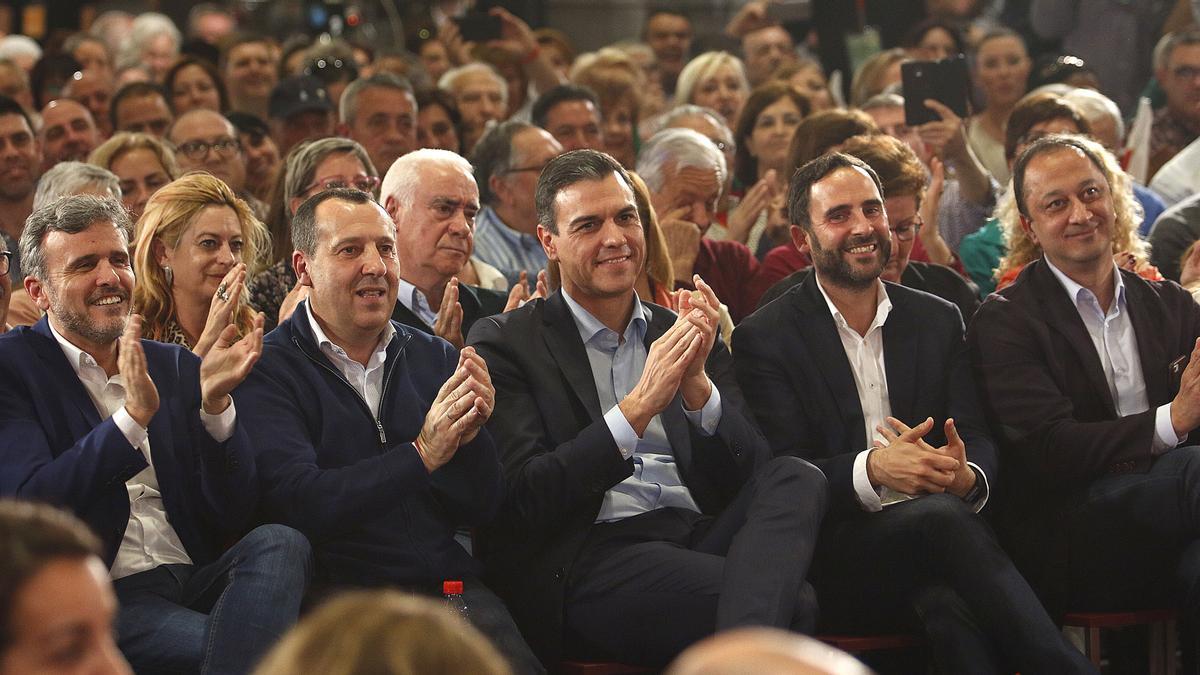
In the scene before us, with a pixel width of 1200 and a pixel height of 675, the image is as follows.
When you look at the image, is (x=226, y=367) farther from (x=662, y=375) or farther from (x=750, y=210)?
(x=750, y=210)

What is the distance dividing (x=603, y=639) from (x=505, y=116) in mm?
3849

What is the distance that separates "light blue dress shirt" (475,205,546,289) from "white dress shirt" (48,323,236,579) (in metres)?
1.90

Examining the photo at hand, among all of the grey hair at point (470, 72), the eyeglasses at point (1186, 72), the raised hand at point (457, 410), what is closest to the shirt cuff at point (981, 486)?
the raised hand at point (457, 410)

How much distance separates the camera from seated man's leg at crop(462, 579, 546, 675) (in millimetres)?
3043

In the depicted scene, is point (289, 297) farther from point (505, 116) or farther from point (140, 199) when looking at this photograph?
point (505, 116)

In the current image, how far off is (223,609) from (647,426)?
1065mm

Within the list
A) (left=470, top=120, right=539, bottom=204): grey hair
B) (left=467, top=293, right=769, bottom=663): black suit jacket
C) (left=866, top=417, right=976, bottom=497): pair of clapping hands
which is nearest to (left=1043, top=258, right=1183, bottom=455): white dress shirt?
(left=866, top=417, right=976, bottom=497): pair of clapping hands

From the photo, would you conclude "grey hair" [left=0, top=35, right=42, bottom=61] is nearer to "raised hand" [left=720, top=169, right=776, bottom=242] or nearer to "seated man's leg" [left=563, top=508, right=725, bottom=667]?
"raised hand" [left=720, top=169, right=776, bottom=242]

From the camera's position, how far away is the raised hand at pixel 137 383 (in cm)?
287

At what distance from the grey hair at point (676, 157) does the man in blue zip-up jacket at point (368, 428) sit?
5.25 ft

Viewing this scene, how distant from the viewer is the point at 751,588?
3.08 m

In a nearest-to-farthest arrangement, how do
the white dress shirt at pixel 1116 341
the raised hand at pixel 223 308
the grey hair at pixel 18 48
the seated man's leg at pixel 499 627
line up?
the seated man's leg at pixel 499 627 → the raised hand at pixel 223 308 → the white dress shirt at pixel 1116 341 → the grey hair at pixel 18 48

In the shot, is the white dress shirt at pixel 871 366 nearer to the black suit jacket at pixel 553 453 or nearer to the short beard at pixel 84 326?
the black suit jacket at pixel 553 453

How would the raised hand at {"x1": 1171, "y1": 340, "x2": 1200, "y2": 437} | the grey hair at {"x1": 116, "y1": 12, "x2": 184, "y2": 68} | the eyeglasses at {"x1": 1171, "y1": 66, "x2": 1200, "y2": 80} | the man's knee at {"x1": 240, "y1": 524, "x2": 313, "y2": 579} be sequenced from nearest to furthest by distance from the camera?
the man's knee at {"x1": 240, "y1": 524, "x2": 313, "y2": 579}, the raised hand at {"x1": 1171, "y1": 340, "x2": 1200, "y2": 437}, the eyeglasses at {"x1": 1171, "y1": 66, "x2": 1200, "y2": 80}, the grey hair at {"x1": 116, "y1": 12, "x2": 184, "y2": 68}
